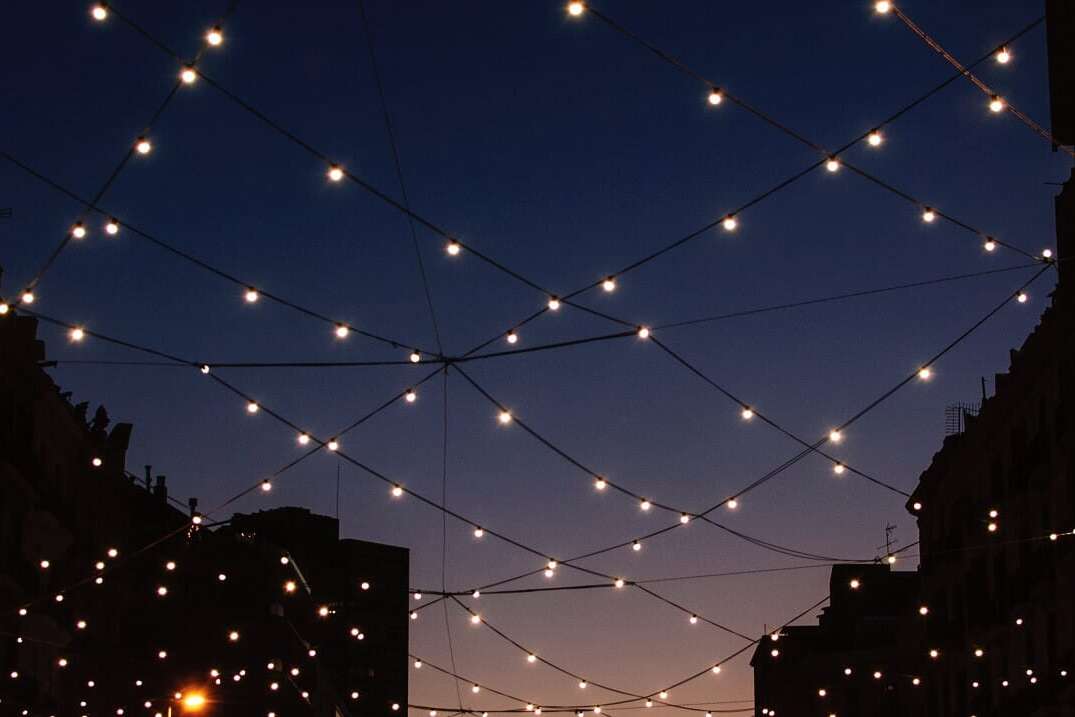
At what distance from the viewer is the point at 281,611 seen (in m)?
67.4

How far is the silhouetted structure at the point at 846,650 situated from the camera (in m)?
62.4

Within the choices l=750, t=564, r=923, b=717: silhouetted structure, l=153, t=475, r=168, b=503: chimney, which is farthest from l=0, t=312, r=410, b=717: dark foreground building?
l=750, t=564, r=923, b=717: silhouetted structure

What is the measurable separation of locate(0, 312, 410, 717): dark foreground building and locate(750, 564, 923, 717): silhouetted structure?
18.8 meters

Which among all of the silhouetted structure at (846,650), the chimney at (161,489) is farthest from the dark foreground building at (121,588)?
the silhouetted structure at (846,650)

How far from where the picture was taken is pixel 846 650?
67.3 m

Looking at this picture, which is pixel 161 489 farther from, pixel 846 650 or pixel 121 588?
pixel 846 650

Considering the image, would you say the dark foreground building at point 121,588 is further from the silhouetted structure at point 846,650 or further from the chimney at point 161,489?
the silhouetted structure at point 846,650

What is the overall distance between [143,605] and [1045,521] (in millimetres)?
30551

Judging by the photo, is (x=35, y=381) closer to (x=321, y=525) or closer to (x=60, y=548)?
(x=60, y=548)

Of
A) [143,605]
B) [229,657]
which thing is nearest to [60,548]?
[143,605]

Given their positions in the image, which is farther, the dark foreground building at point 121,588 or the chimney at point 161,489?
the chimney at point 161,489

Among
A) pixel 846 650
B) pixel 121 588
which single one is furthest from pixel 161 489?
pixel 846 650

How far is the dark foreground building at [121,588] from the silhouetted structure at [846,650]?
18788 mm

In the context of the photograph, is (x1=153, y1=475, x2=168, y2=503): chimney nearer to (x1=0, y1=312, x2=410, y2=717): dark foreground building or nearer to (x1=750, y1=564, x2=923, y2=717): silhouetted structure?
(x1=0, y1=312, x2=410, y2=717): dark foreground building
